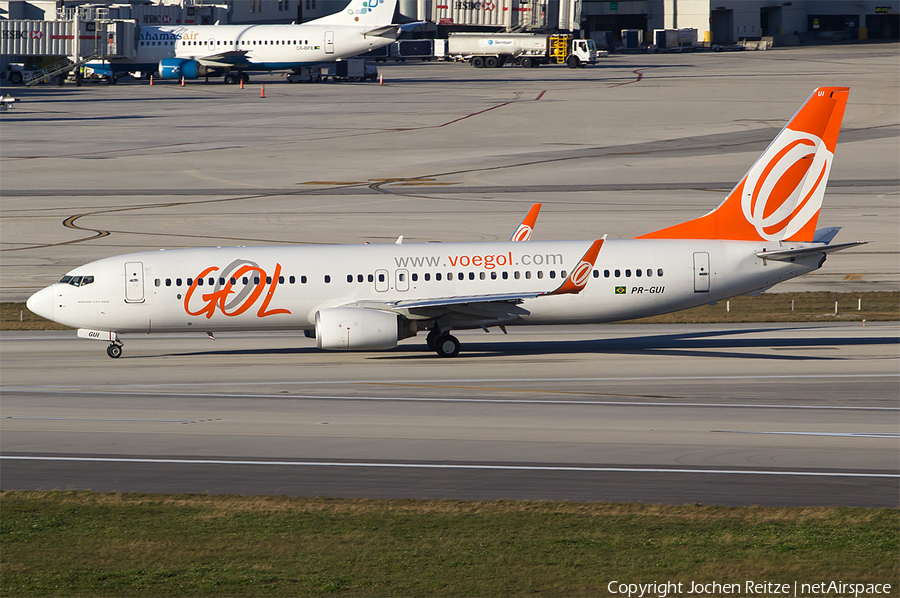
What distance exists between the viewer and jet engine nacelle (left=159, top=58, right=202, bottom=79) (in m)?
136

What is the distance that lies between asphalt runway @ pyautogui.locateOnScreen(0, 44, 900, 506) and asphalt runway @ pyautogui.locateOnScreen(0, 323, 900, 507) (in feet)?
0.36

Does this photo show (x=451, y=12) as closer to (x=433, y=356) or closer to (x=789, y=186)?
(x=789, y=186)

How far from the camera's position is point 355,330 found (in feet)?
111

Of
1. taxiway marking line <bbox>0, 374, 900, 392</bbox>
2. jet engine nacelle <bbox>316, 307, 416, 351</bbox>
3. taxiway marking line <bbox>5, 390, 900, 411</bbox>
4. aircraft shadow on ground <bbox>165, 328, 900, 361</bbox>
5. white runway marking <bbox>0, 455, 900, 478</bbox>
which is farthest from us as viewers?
aircraft shadow on ground <bbox>165, 328, 900, 361</bbox>

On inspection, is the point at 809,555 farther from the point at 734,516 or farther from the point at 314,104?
the point at 314,104

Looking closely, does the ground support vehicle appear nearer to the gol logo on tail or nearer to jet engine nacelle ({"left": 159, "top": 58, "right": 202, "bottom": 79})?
jet engine nacelle ({"left": 159, "top": 58, "right": 202, "bottom": 79})

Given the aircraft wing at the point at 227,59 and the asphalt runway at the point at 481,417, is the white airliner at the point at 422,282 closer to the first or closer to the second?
the asphalt runway at the point at 481,417

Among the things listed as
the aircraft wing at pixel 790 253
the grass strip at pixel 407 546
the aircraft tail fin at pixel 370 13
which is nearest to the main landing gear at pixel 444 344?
the aircraft wing at pixel 790 253

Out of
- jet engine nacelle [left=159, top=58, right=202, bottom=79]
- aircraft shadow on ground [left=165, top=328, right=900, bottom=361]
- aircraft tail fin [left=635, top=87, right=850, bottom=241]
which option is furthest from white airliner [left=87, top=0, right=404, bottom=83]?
aircraft tail fin [left=635, top=87, right=850, bottom=241]

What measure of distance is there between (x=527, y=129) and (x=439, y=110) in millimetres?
14468

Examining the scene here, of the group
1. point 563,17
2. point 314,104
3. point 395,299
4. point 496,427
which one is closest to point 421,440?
point 496,427

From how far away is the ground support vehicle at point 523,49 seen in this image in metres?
155

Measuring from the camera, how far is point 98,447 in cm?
2500

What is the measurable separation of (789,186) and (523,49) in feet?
405
